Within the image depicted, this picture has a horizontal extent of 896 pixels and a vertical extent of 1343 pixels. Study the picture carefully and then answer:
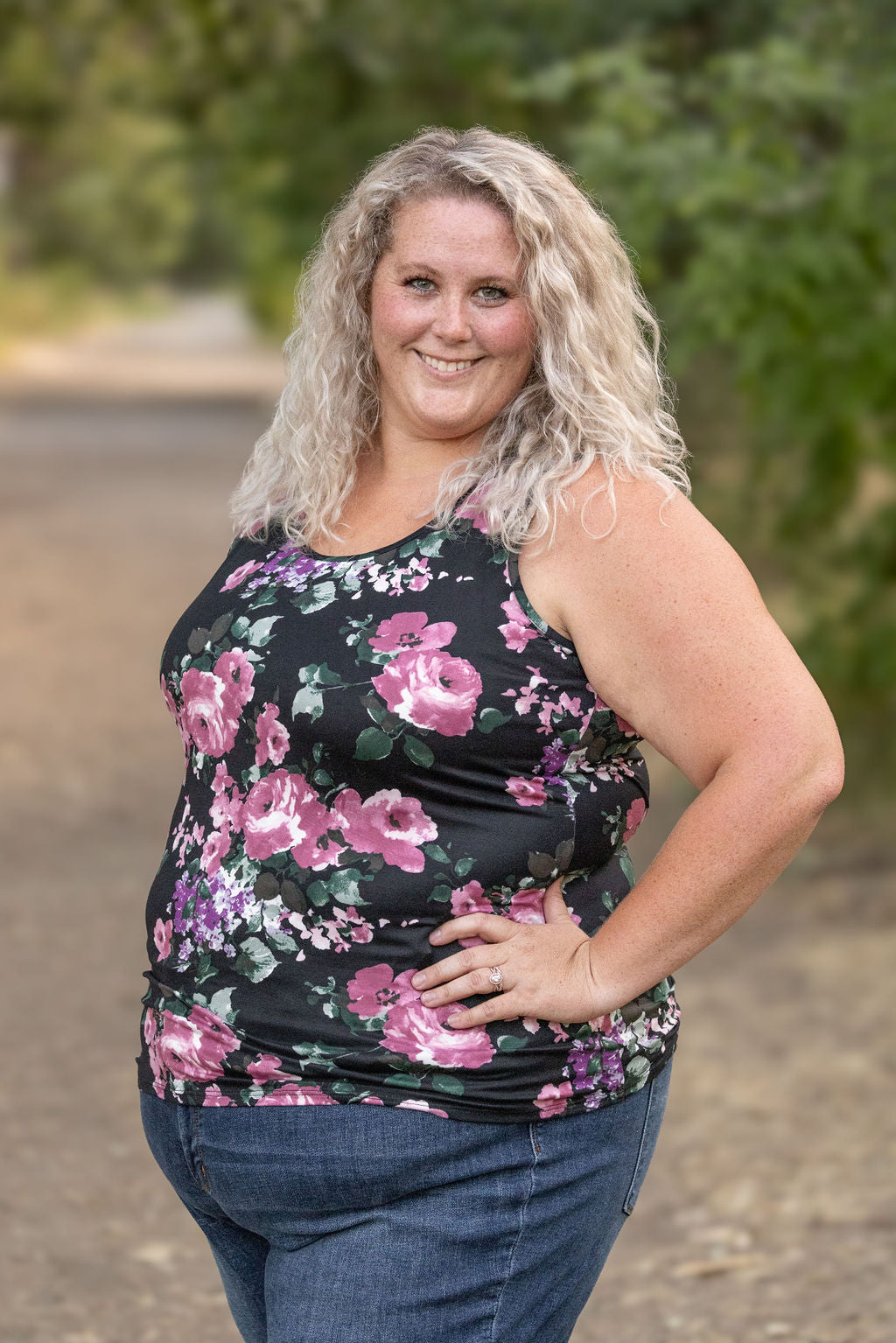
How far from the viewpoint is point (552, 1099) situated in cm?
177

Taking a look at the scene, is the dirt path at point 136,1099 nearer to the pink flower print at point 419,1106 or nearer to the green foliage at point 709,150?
the green foliage at point 709,150

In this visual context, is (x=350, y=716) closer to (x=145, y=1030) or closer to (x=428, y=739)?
(x=428, y=739)

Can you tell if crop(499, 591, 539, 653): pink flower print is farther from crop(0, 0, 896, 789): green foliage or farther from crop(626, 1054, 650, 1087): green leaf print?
crop(626, 1054, 650, 1087): green leaf print

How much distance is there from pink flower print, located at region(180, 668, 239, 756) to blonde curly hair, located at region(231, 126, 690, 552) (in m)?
0.23

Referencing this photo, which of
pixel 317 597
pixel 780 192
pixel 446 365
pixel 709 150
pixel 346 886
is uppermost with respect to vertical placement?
pixel 709 150

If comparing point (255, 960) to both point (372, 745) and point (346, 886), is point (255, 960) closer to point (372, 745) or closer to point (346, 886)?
point (346, 886)

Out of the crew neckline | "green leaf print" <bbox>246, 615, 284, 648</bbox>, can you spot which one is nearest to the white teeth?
the crew neckline

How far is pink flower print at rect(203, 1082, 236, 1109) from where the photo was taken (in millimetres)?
1799

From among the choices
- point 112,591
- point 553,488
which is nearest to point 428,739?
point 553,488

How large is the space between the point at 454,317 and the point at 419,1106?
0.89m

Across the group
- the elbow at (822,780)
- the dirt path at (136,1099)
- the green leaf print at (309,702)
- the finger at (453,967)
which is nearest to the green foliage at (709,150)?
the green leaf print at (309,702)

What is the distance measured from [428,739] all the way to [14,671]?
8825mm

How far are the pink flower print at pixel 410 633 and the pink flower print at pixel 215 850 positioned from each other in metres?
0.28

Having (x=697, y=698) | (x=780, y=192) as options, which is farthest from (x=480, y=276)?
(x=780, y=192)
